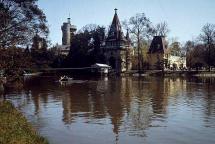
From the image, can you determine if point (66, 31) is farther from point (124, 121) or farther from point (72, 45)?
point (124, 121)

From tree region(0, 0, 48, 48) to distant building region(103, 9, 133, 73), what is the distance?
2545 inches

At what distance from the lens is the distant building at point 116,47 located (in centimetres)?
10262

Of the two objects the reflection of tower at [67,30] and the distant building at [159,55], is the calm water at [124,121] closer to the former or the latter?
the distant building at [159,55]

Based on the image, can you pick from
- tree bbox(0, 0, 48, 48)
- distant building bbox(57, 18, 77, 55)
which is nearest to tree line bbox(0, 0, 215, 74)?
tree bbox(0, 0, 48, 48)

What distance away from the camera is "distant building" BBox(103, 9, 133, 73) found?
10262 centimetres

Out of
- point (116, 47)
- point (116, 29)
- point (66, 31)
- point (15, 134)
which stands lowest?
point (15, 134)

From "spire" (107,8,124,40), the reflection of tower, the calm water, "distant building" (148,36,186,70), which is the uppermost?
the reflection of tower

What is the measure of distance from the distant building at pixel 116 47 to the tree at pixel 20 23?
64632 millimetres

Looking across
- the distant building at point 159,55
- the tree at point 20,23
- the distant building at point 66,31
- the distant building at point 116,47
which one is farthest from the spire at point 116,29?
the tree at point 20,23

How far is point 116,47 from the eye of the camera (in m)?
104

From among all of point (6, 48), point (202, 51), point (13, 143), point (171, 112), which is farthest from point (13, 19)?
point (202, 51)

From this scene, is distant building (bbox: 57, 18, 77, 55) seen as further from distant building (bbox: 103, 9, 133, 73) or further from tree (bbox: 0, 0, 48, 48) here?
tree (bbox: 0, 0, 48, 48)

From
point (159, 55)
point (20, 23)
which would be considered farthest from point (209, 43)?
point (20, 23)

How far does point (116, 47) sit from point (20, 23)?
227ft
